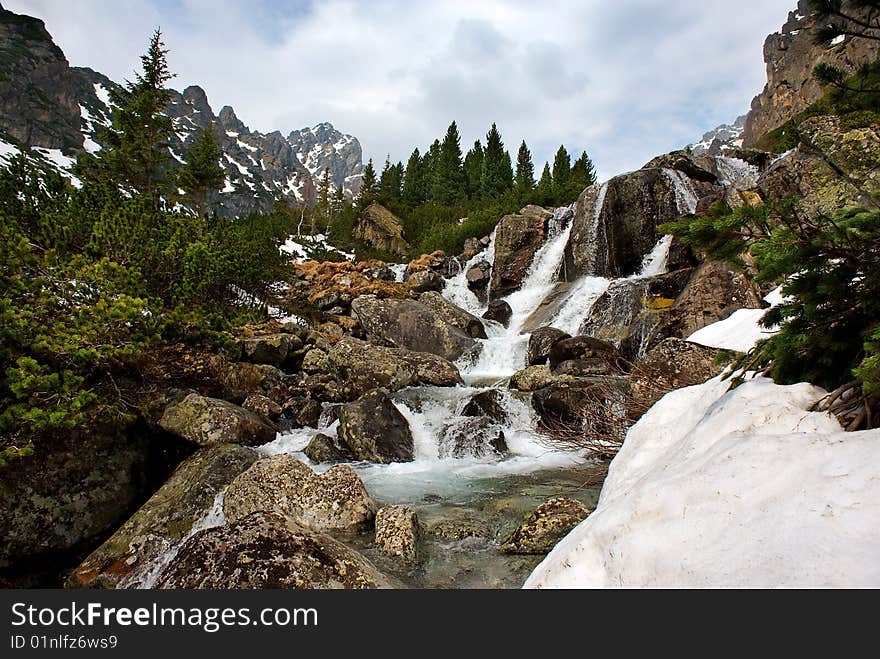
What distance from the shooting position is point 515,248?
2723 centimetres

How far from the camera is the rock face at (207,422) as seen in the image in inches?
298

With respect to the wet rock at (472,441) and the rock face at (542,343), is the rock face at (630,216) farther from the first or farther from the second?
the wet rock at (472,441)

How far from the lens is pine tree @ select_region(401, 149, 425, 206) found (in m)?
58.3

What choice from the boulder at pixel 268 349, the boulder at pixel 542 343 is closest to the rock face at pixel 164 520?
the boulder at pixel 268 349

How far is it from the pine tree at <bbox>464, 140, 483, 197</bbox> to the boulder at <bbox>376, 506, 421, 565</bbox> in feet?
177

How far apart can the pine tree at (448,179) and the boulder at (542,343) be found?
4088cm

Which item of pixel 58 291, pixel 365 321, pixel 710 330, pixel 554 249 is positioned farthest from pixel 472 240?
pixel 58 291

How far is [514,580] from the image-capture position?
472 cm

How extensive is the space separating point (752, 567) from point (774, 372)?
1879 millimetres

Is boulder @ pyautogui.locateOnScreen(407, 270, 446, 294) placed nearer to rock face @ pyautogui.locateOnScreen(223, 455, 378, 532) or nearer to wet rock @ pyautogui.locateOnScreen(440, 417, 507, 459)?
wet rock @ pyautogui.locateOnScreen(440, 417, 507, 459)

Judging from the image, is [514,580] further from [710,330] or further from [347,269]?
[347,269]

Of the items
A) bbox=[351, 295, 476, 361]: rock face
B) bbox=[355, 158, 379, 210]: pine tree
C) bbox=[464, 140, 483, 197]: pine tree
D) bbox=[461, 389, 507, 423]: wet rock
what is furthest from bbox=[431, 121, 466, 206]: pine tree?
bbox=[461, 389, 507, 423]: wet rock

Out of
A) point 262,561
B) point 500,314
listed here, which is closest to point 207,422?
point 262,561

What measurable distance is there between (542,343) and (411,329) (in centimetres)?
616
